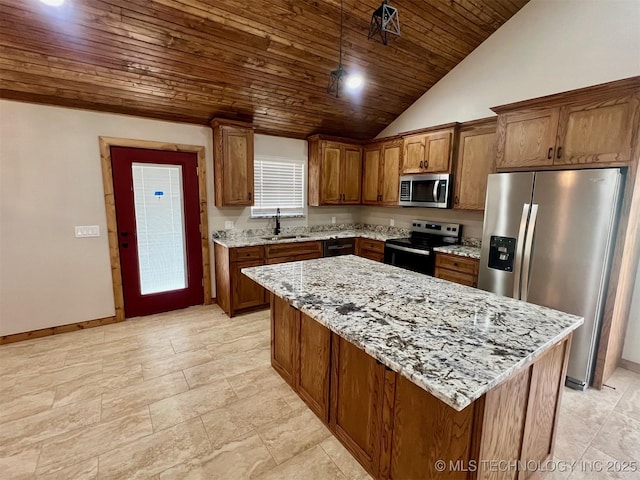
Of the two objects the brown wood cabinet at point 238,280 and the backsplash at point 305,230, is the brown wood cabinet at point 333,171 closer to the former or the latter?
the backsplash at point 305,230

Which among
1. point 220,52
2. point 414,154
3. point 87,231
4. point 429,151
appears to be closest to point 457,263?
point 429,151

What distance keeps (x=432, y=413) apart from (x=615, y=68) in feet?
11.5

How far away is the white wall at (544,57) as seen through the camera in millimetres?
2676

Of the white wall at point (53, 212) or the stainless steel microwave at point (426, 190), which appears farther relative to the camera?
the stainless steel microwave at point (426, 190)

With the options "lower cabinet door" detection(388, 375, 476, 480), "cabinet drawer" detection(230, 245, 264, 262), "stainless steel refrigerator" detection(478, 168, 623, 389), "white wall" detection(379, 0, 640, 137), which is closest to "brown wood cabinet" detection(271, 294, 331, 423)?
"lower cabinet door" detection(388, 375, 476, 480)

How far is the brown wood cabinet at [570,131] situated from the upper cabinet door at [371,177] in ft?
6.65

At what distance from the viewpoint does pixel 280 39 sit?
291 centimetres

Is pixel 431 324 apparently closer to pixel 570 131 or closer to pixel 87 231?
pixel 570 131

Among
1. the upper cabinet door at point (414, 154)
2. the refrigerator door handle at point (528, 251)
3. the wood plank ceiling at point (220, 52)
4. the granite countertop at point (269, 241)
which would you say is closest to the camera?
the wood plank ceiling at point (220, 52)

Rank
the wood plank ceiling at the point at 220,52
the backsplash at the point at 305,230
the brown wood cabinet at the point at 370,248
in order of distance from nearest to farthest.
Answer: the wood plank ceiling at the point at 220,52
the backsplash at the point at 305,230
the brown wood cabinet at the point at 370,248


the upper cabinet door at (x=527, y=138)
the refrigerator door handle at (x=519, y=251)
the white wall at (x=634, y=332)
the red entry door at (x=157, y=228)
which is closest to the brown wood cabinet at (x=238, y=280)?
the red entry door at (x=157, y=228)

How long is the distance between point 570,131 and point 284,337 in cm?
297

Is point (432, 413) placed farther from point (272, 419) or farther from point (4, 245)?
point (4, 245)

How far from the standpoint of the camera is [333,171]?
15.8 ft
